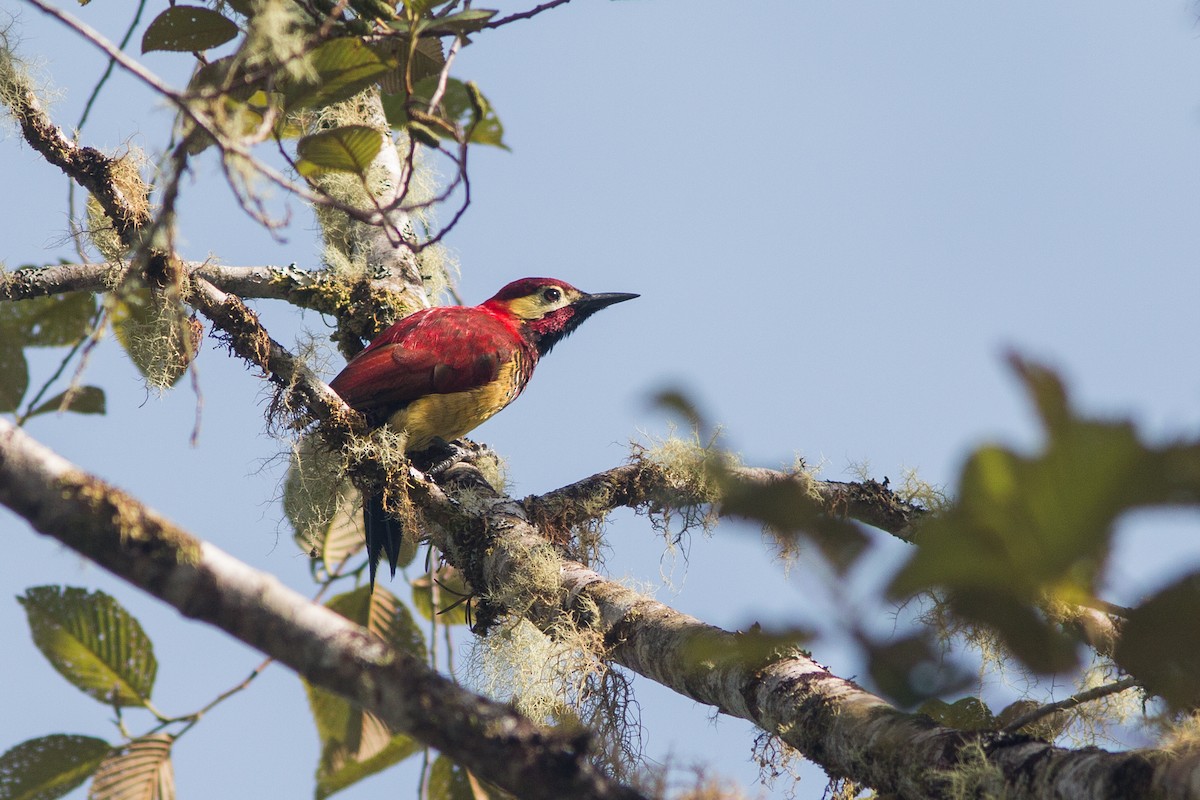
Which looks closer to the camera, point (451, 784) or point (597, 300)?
point (451, 784)

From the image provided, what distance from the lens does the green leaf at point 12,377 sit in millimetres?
2664

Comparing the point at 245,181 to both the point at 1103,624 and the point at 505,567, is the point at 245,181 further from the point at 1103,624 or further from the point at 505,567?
the point at 1103,624

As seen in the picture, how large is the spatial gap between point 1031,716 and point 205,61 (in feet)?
7.61

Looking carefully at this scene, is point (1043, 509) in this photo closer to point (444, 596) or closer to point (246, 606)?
point (246, 606)

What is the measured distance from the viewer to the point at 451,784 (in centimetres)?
273

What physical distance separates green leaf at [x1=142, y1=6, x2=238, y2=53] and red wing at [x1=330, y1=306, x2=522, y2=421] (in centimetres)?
138

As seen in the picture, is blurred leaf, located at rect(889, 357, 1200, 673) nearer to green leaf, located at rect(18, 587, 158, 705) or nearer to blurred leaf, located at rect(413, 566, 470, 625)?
green leaf, located at rect(18, 587, 158, 705)

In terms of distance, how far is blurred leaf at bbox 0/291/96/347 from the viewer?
2.98 metres

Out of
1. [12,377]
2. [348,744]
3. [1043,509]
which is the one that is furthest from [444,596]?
[1043,509]

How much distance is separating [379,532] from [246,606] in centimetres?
205

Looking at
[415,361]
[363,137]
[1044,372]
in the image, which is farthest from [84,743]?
[1044,372]

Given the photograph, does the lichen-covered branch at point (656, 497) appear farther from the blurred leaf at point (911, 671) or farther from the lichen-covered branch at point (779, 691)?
the blurred leaf at point (911, 671)

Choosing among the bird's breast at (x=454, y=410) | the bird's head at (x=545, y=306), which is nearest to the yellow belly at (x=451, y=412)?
the bird's breast at (x=454, y=410)

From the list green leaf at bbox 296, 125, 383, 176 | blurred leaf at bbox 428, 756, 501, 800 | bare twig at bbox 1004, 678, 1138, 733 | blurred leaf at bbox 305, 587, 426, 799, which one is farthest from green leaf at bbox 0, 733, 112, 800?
bare twig at bbox 1004, 678, 1138, 733
